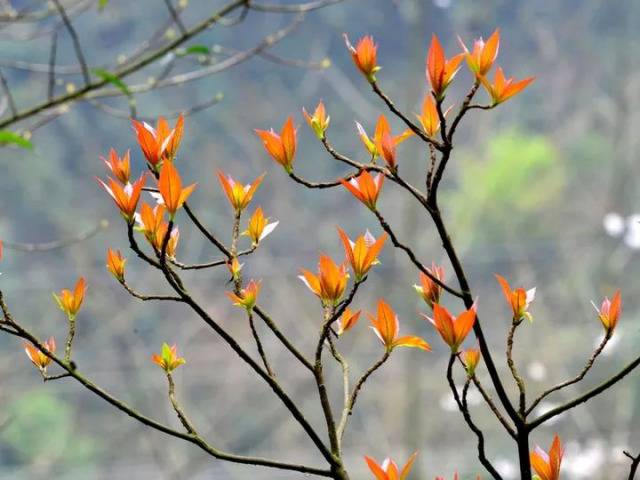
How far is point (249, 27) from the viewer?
25.3 ft

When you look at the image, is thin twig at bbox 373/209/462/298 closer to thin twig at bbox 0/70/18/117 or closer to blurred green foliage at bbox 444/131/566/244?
thin twig at bbox 0/70/18/117

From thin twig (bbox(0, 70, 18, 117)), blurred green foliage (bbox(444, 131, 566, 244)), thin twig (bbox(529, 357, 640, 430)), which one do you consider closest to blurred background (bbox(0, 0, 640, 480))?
blurred green foliage (bbox(444, 131, 566, 244))

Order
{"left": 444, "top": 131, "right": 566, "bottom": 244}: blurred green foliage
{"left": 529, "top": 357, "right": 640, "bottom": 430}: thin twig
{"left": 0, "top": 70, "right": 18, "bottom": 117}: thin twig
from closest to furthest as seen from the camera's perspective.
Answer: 1. {"left": 529, "top": 357, "right": 640, "bottom": 430}: thin twig
2. {"left": 0, "top": 70, "right": 18, "bottom": 117}: thin twig
3. {"left": 444, "top": 131, "right": 566, "bottom": 244}: blurred green foliage

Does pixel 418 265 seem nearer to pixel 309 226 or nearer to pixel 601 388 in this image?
pixel 601 388

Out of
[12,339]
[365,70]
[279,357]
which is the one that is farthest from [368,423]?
[365,70]

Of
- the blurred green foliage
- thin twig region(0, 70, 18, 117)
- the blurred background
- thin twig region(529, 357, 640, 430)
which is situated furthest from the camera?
the blurred green foliage

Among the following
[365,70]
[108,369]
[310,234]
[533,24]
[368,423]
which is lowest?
[365,70]

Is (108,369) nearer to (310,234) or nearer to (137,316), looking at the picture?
(137,316)

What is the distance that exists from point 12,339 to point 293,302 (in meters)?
2.42

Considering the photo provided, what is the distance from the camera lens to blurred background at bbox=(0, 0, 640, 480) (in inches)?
215

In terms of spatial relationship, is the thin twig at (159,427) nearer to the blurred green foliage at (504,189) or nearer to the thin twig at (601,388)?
the thin twig at (601,388)

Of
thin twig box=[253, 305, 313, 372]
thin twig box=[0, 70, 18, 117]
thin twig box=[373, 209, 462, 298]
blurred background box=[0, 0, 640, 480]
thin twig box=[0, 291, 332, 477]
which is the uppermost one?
blurred background box=[0, 0, 640, 480]

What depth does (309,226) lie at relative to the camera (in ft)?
22.3

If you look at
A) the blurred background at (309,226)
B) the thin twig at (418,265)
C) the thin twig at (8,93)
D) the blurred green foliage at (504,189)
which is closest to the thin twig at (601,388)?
the thin twig at (418,265)
